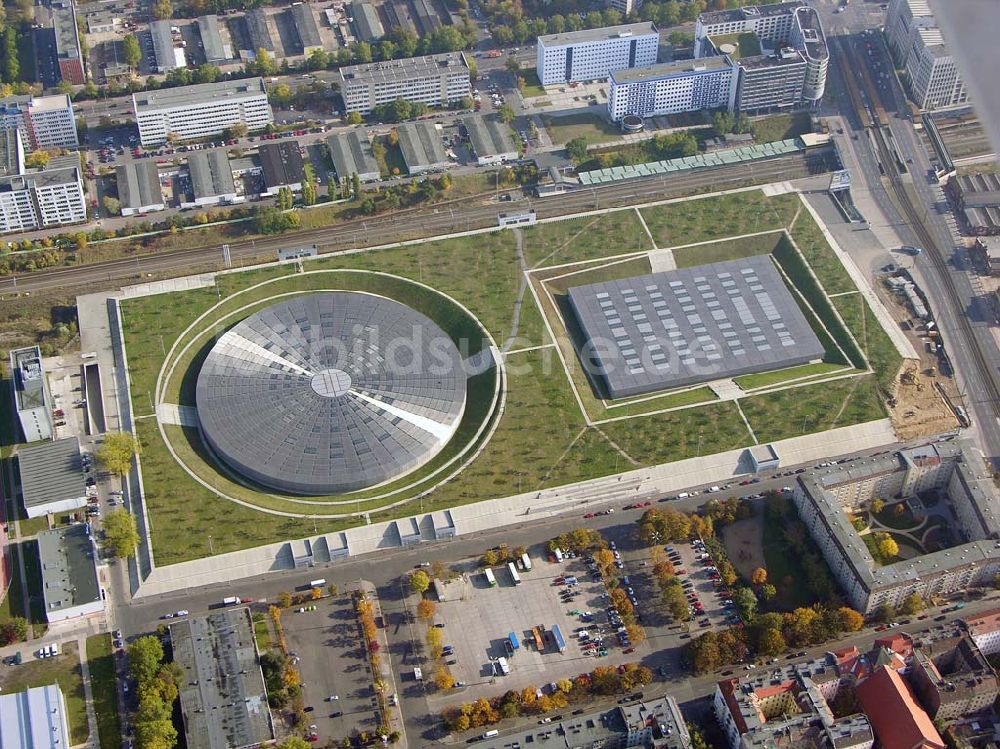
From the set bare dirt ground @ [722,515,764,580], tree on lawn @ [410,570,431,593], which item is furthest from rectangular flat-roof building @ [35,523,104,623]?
bare dirt ground @ [722,515,764,580]

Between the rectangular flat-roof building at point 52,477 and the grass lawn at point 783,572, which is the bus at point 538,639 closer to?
the grass lawn at point 783,572

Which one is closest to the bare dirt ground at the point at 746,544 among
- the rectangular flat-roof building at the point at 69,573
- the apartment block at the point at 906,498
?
the apartment block at the point at 906,498

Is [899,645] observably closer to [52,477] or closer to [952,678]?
[952,678]

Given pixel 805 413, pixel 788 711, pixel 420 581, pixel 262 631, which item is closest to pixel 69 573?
pixel 262 631

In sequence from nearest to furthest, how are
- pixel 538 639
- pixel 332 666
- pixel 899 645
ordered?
pixel 899 645 < pixel 332 666 < pixel 538 639

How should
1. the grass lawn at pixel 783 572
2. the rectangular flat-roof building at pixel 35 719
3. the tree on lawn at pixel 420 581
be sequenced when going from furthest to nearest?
the grass lawn at pixel 783 572 → the tree on lawn at pixel 420 581 → the rectangular flat-roof building at pixel 35 719

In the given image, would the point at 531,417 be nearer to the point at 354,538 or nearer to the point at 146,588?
the point at 354,538
